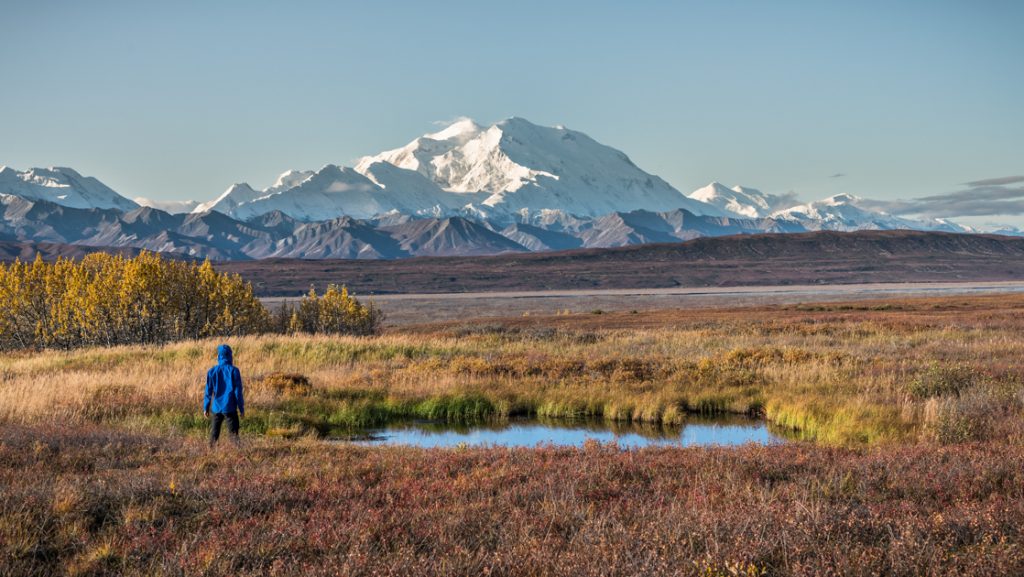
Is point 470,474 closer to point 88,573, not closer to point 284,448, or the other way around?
point 284,448

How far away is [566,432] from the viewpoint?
59.7 feet

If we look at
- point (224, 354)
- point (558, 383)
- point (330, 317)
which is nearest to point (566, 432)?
point (558, 383)

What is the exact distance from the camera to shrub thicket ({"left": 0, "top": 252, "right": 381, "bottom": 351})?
3431cm

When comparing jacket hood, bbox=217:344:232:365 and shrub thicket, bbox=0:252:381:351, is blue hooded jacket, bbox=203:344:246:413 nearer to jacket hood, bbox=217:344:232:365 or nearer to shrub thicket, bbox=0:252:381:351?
jacket hood, bbox=217:344:232:365

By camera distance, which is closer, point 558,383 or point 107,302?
point 558,383

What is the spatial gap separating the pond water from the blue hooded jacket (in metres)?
3.51

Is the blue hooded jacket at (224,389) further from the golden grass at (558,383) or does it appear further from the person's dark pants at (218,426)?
the golden grass at (558,383)

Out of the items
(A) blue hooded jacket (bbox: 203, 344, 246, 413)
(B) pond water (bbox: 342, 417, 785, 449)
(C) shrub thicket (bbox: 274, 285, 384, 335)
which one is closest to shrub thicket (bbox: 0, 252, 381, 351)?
(C) shrub thicket (bbox: 274, 285, 384, 335)

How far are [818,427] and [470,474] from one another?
9972 millimetres

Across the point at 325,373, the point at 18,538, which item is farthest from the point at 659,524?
the point at 325,373

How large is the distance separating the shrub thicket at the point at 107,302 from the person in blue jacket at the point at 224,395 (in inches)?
883

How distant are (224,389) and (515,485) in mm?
6678

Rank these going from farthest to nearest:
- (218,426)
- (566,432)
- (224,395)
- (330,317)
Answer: (330,317) → (566,432) → (224,395) → (218,426)

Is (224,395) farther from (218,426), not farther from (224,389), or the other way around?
(218,426)
